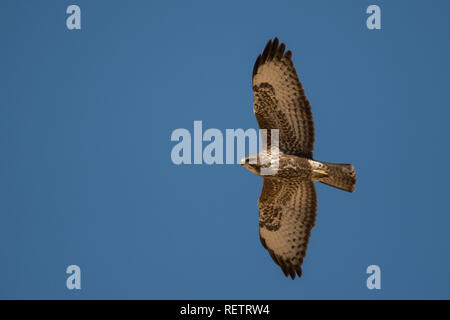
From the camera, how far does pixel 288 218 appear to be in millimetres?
8984

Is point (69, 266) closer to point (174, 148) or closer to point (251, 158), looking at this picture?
point (174, 148)

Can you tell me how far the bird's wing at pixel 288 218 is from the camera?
8836 mm

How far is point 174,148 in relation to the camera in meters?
11.8

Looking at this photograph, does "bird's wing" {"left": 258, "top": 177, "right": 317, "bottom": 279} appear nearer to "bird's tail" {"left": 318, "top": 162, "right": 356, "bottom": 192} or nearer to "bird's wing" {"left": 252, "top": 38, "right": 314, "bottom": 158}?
"bird's tail" {"left": 318, "top": 162, "right": 356, "bottom": 192}

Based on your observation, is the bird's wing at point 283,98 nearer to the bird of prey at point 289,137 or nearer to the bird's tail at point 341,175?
the bird of prey at point 289,137

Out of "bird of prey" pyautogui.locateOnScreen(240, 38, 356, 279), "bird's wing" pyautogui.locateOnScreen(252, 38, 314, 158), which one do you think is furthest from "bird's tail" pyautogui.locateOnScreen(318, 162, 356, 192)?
"bird's wing" pyautogui.locateOnScreen(252, 38, 314, 158)

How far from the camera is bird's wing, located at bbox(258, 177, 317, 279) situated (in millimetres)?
A: 8836

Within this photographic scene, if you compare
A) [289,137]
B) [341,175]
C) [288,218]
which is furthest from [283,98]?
[288,218]

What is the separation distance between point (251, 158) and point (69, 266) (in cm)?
468

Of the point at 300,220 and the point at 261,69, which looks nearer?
the point at 261,69

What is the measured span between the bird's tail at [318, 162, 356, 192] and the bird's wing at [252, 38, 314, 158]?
350mm

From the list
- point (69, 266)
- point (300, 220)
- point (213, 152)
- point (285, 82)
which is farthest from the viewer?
point (69, 266)
